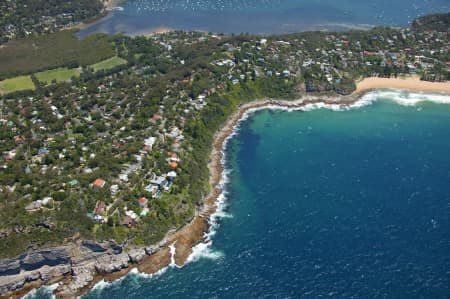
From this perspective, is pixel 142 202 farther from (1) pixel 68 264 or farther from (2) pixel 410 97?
(2) pixel 410 97

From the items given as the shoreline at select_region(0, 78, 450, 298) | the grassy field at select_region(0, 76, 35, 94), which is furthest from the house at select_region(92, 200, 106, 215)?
the grassy field at select_region(0, 76, 35, 94)

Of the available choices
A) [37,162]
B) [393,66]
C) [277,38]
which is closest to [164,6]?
[277,38]

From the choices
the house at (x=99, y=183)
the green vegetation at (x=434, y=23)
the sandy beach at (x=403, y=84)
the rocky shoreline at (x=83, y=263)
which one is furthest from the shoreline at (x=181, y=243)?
the green vegetation at (x=434, y=23)

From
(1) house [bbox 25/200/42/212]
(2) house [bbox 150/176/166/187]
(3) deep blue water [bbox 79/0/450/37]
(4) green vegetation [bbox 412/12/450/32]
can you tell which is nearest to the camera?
(1) house [bbox 25/200/42/212]

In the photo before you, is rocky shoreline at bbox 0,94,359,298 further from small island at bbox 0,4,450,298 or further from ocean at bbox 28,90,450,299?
ocean at bbox 28,90,450,299

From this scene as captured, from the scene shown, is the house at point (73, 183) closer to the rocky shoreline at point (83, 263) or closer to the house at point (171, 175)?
the rocky shoreline at point (83, 263)

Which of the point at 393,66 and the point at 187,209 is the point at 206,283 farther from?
the point at 393,66

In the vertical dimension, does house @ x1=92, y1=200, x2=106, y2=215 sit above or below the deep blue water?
below
